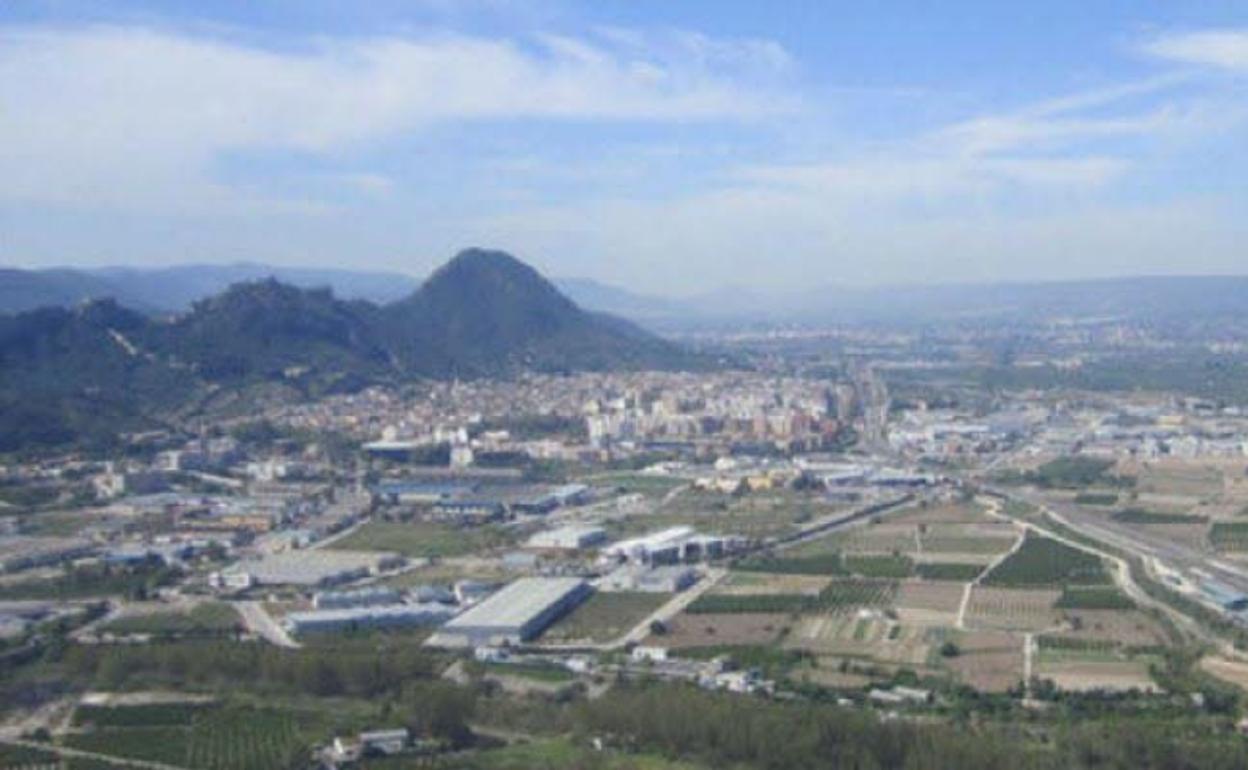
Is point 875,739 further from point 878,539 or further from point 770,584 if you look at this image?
point 878,539

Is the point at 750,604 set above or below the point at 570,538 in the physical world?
above

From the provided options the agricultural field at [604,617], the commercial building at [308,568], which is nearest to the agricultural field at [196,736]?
the agricultural field at [604,617]

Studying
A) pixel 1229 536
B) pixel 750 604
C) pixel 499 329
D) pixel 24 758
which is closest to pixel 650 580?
pixel 750 604

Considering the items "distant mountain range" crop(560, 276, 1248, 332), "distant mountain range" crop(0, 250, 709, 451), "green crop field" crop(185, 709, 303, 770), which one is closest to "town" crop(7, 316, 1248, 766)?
"green crop field" crop(185, 709, 303, 770)

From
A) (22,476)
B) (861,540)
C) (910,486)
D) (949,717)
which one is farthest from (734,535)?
(22,476)

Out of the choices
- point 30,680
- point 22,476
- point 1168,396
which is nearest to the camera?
point 30,680

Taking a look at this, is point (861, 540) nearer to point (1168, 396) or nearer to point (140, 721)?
point (140, 721)

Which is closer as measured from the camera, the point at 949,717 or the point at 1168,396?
the point at 949,717
